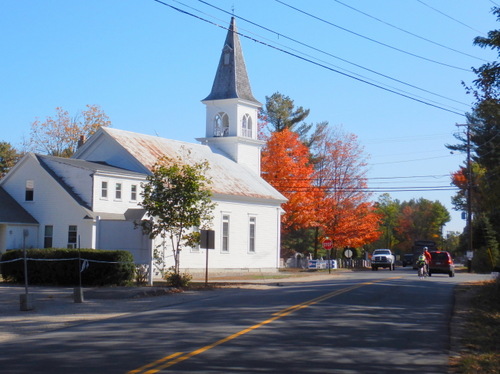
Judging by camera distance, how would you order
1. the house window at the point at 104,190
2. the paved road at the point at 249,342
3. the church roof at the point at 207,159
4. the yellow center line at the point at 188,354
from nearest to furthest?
1. the yellow center line at the point at 188,354
2. the paved road at the point at 249,342
3. the house window at the point at 104,190
4. the church roof at the point at 207,159

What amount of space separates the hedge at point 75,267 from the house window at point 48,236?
24.6 feet

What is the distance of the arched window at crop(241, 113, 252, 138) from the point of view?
5046cm

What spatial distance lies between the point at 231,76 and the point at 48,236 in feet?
61.8

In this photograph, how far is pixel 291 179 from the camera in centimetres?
6044

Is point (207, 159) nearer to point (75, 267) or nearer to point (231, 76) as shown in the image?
point (231, 76)

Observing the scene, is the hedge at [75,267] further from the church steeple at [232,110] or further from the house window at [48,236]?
the church steeple at [232,110]

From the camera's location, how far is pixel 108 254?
29594 mm

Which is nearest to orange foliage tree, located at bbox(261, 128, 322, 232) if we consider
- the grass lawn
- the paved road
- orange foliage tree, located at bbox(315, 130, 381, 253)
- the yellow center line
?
orange foliage tree, located at bbox(315, 130, 381, 253)

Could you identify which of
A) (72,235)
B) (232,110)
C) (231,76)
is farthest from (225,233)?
(231,76)

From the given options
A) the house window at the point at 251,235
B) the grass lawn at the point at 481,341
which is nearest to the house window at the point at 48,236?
the house window at the point at 251,235

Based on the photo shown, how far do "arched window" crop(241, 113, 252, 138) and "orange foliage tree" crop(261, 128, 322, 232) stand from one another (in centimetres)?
1034

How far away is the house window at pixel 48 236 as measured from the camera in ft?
125

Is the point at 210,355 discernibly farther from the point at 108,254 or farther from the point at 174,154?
the point at 174,154

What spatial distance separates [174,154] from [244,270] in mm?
8954
